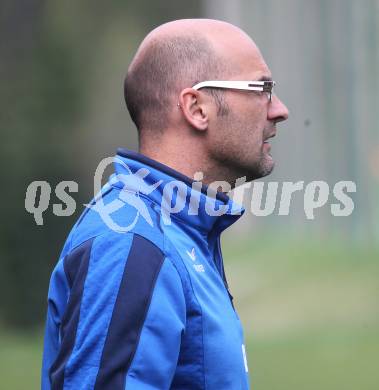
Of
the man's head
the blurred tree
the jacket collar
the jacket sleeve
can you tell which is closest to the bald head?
the man's head

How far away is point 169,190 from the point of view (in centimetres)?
208

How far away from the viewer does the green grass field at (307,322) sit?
18.4 ft

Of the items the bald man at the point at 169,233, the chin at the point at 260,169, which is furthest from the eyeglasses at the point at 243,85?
the chin at the point at 260,169

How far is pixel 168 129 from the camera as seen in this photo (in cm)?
221

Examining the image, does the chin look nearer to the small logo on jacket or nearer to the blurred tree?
the small logo on jacket

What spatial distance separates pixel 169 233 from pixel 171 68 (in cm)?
45

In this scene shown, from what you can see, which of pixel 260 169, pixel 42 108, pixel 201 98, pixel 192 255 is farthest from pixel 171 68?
pixel 42 108

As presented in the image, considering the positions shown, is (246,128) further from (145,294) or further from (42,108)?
(42,108)

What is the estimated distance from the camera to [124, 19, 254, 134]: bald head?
87.1 inches

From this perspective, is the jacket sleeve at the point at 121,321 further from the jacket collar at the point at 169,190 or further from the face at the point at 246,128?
the face at the point at 246,128

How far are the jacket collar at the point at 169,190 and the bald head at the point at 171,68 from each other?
0.45 feet

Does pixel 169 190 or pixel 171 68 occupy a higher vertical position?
pixel 171 68

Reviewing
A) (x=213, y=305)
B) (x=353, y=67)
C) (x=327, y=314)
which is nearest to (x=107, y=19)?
(x=353, y=67)

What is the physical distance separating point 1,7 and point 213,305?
4.10m
